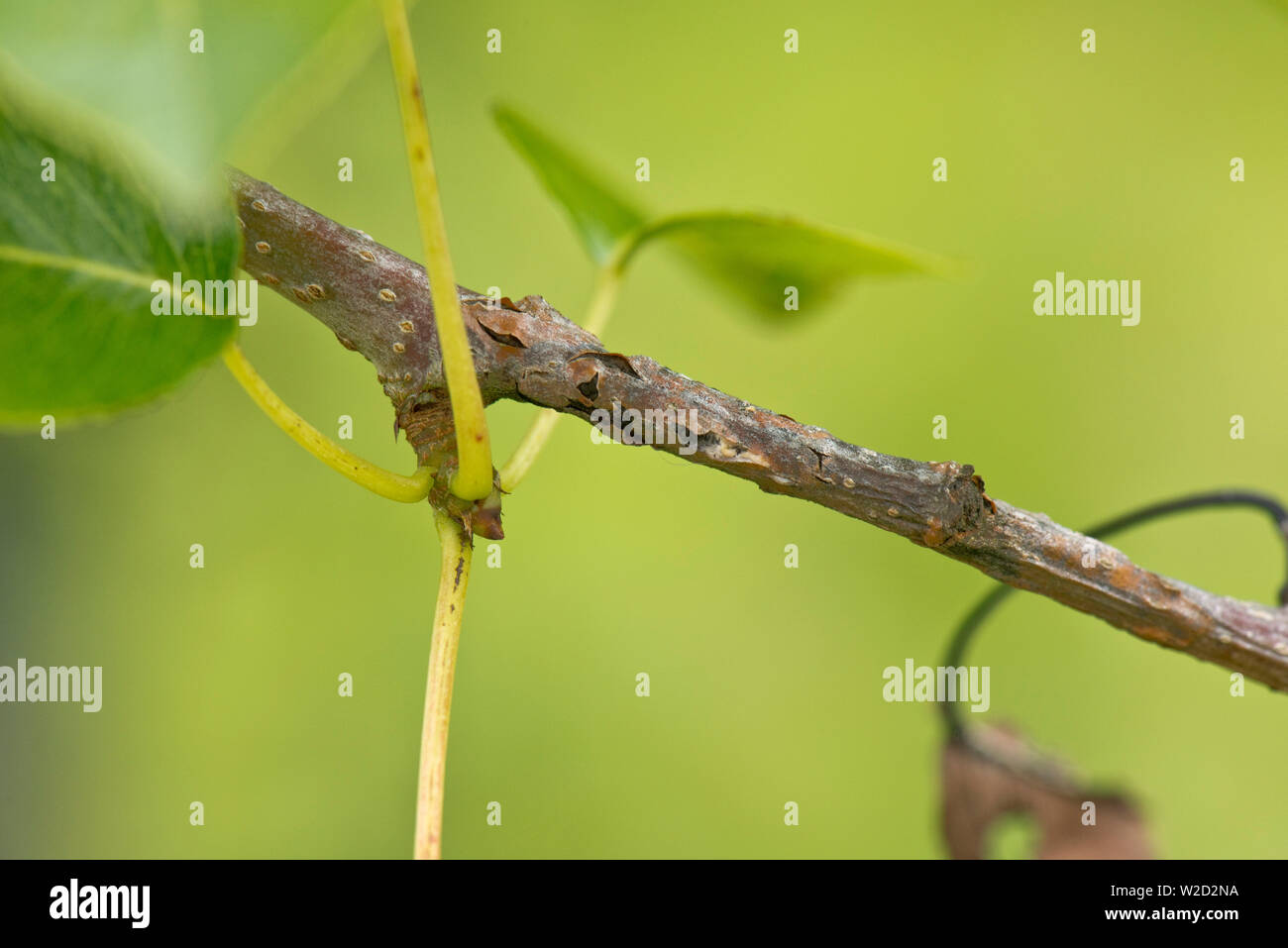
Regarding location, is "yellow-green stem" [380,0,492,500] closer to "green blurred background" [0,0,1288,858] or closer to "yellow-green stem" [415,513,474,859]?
"yellow-green stem" [415,513,474,859]

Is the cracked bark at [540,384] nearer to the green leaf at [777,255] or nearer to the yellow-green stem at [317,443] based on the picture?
the yellow-green stem at [317,443]

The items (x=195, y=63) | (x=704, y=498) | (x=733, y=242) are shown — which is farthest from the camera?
(x=704, y=498)

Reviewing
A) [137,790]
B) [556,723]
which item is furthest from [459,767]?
[137,790]

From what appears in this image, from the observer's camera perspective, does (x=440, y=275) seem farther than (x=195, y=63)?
Yes

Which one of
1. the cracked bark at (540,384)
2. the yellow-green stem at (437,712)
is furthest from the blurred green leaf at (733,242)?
the yellow-green stem at (437,712)

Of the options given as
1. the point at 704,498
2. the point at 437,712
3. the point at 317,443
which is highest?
the point at 704,498

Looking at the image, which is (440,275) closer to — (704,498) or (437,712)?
(437,712)

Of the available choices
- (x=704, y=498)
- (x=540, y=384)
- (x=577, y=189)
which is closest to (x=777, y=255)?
(x=577, y=189)

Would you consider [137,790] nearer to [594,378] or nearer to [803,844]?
[803,844]
